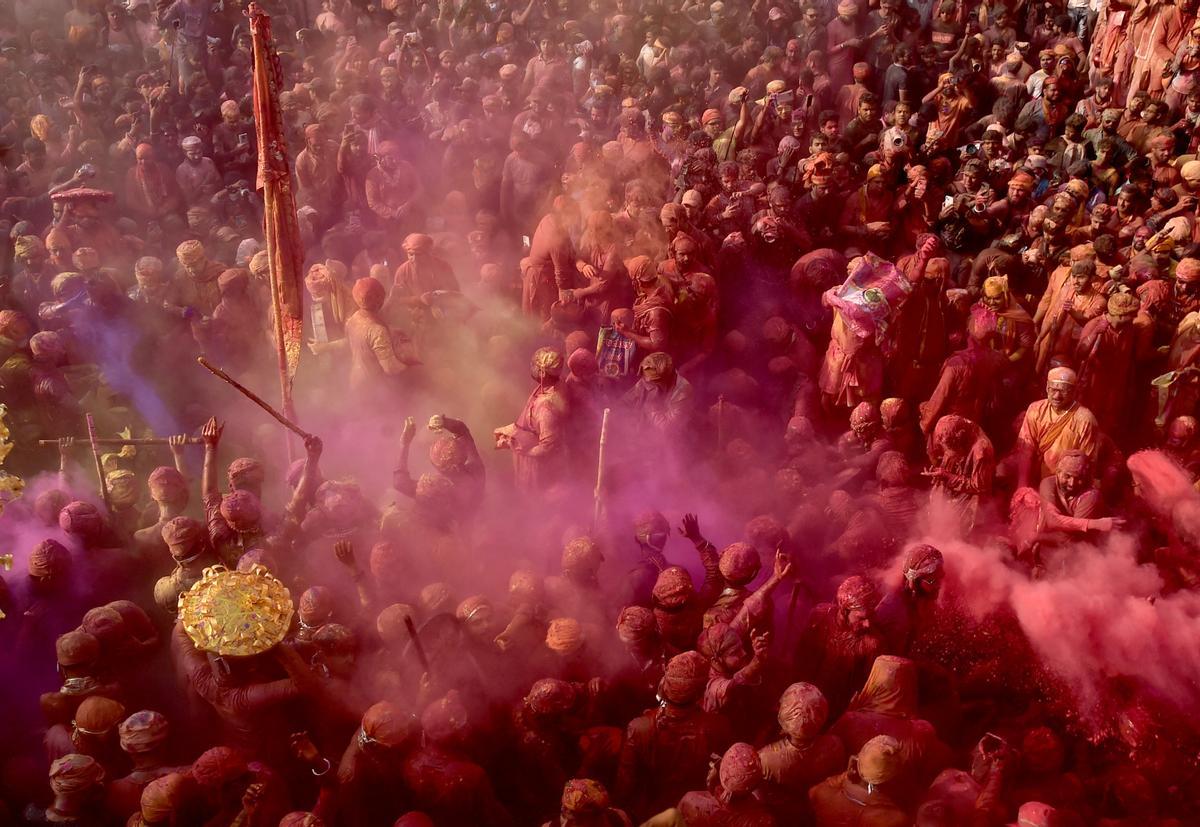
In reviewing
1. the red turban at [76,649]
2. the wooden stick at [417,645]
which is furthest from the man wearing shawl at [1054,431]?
the red turban at [76,649]

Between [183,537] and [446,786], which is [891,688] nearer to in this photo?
[446,786]

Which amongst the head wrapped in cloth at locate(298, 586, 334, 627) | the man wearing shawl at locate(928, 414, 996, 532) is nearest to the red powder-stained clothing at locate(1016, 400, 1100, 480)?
the man wearing shawl at locate(928, 414, 996, 532)

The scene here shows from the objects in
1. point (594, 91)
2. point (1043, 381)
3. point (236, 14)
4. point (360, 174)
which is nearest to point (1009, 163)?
point (1043, 381)

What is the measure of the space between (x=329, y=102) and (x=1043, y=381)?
970 cm

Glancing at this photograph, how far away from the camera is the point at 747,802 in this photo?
4754 millimetres

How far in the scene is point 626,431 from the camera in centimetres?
813

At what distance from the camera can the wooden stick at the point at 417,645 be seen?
5527 millimetres

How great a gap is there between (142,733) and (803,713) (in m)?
3.30

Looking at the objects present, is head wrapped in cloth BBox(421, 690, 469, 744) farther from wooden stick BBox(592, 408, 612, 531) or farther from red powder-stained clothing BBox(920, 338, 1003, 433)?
red powder-stained clothing BBox(920, 338, 1003, 433)

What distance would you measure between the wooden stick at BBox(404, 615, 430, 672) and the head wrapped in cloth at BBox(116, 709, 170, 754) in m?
1.31

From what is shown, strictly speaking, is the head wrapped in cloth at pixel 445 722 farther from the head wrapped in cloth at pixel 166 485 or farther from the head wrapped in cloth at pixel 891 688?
the head wrapped in cloth at pixel 166 485

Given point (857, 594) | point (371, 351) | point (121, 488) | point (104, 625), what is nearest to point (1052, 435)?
point (857, 594)

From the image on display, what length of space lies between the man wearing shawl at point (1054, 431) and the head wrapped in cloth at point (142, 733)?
6150mm

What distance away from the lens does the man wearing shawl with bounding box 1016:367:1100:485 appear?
24.4 ft
